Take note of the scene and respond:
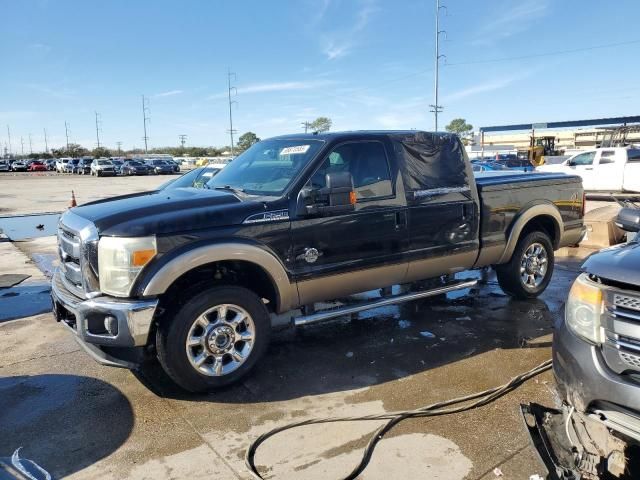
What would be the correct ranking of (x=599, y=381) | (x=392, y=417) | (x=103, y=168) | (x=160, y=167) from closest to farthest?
(x=599, y=381) < (x=392, y=417) < (x=103, y=168) < (x=160, y=167)

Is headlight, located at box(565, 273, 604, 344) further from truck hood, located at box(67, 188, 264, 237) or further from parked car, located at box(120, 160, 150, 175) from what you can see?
parked car, located at box(120, 160, 150, 175)

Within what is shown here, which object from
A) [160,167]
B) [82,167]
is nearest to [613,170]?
[160,167]

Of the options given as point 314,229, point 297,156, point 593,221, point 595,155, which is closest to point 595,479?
point 314,229

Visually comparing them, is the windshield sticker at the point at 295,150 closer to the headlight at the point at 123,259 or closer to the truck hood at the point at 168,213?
the truck hood at the point at 168,213

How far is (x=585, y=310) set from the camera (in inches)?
106

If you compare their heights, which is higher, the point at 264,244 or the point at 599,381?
the point at 264,244

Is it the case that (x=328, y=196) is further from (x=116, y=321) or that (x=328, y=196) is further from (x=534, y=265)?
(x=534, y=265)

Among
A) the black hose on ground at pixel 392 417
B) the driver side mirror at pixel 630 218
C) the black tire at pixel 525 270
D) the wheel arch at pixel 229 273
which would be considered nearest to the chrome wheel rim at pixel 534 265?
the black tire at pixel 525 270

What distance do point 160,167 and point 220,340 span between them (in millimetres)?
52230

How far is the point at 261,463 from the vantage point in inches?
123

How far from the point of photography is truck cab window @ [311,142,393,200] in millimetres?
4625

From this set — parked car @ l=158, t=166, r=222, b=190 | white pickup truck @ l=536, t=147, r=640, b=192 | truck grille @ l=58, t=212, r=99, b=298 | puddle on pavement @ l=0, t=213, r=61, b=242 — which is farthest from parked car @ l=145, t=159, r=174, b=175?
truck grille @ l=58, t=212, r=99, b=298

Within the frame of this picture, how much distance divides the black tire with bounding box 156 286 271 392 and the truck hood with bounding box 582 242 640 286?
2.40 m

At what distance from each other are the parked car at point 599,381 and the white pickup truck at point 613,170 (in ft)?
58.2
